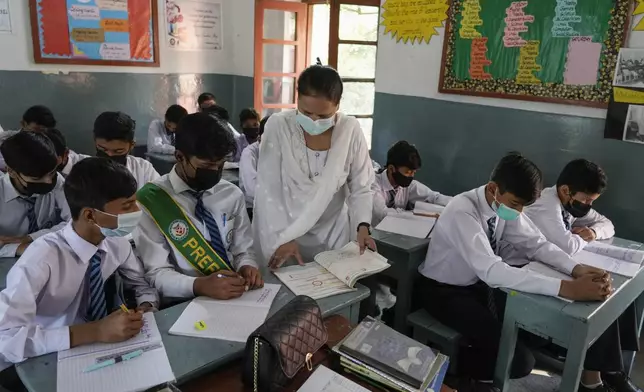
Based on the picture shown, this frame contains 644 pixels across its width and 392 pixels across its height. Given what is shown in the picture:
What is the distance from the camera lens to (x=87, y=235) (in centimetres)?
133

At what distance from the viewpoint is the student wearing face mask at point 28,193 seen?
76.8 inches

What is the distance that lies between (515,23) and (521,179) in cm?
171

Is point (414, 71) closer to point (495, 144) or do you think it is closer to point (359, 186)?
point (495, 144)

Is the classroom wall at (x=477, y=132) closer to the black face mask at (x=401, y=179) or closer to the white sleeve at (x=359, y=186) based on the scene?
the black face mask at (x=401, y=179)

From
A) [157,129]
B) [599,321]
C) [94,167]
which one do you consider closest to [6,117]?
[157,129]

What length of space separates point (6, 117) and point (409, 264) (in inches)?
154

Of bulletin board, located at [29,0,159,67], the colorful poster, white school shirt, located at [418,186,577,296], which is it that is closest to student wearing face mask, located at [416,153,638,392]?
white school shirt, located at [418,186,577,296]

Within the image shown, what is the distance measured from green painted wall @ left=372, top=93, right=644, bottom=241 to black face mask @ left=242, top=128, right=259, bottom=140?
1151 millimetres

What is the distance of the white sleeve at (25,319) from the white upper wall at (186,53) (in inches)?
151

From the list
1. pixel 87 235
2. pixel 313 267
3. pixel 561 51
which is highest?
pixel 561 51

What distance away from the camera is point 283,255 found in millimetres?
1782

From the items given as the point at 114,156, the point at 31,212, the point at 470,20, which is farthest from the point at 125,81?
the point at 470,20

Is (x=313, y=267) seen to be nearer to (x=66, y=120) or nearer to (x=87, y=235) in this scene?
(x=87, y=235)

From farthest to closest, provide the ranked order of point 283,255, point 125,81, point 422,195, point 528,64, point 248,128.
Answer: point 125,81
point 248,128
point 422,195
point 528,64
point 283,255
